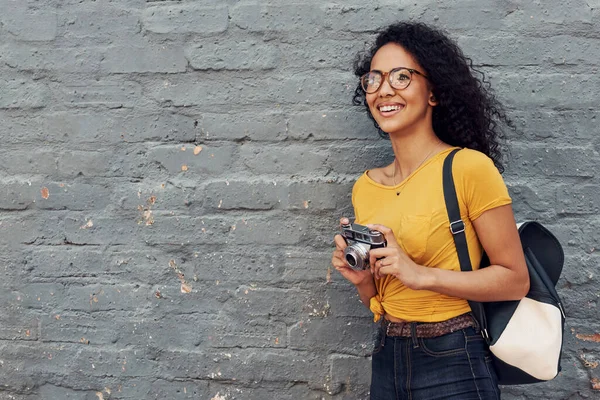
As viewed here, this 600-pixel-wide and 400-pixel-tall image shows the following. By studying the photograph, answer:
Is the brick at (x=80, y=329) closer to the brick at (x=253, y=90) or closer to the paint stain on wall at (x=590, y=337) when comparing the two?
the brick at (x=253, y=90)

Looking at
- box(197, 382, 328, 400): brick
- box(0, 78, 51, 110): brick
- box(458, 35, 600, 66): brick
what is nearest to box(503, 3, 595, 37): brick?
box(458, 35, 600, 66): brick

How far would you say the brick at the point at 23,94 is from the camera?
2.97m

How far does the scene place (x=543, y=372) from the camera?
2078mm

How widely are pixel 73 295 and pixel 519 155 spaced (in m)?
1.93

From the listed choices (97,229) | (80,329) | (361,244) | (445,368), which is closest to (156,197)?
(97,229)

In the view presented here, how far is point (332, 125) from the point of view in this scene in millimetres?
2848

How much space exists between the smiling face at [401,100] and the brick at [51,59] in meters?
1.29

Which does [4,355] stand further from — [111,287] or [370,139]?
[370,139]

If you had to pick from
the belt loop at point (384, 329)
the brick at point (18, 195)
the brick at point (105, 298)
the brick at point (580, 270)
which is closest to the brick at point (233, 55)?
the brick at point (18, 195)

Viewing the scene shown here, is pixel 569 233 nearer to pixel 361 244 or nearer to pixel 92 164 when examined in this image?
pixel 361 244

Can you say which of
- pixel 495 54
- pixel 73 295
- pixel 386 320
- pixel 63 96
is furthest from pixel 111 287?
pixel 495 54

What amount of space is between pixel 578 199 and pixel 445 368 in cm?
108

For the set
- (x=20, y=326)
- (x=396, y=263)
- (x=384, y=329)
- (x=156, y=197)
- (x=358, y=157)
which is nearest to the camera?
(x=396, y=263)

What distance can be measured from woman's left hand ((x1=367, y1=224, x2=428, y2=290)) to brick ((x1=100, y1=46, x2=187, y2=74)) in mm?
1300
